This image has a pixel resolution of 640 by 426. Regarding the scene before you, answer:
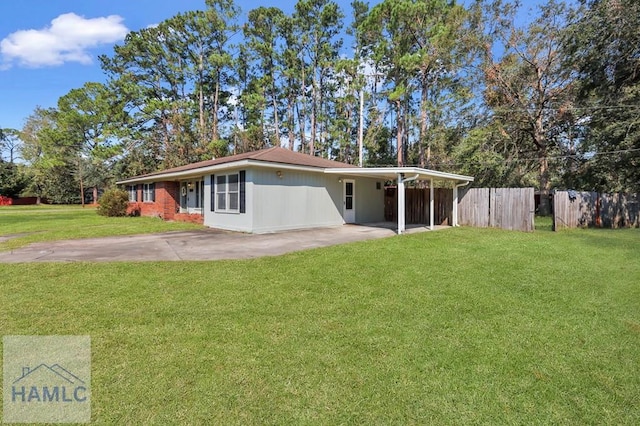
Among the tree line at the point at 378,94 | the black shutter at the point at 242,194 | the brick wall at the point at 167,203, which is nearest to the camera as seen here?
the black shutter at the point at 242,194

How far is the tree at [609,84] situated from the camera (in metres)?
14.5

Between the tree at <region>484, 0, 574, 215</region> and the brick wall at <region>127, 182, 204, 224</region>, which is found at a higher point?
the tree at <region>484, 0, 574, 215</region>

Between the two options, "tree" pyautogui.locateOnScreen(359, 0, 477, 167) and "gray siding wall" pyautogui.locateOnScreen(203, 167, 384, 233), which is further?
"tree" pyautogui.locateOnScreen(359, 0, 477, 167)

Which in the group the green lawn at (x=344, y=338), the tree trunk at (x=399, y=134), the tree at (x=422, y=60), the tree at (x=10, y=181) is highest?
the tree at (x=422, y=60)

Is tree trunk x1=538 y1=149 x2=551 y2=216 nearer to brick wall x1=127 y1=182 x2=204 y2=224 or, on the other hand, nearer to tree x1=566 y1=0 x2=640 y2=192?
tree x1=566 y1=0 x2=640 y2=192

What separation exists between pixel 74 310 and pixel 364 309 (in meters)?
3.54

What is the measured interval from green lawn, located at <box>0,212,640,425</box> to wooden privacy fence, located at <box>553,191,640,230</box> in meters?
7.71

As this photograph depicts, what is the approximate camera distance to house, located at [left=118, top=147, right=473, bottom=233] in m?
11.4

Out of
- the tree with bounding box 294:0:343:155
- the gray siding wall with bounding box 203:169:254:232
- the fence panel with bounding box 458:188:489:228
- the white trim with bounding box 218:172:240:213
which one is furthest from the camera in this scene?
the tree with bounding box 294:0:343:155

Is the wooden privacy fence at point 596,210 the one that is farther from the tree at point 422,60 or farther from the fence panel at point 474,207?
the tree at point 422,60

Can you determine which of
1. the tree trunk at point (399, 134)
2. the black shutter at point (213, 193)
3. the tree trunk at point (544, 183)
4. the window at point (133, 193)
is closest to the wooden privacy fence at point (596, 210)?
the tree trunk at point (544, 183)

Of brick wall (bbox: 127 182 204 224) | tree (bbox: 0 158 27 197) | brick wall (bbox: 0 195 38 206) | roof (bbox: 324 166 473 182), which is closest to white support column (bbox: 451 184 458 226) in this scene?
roof (bbox: 324 166 473 182)

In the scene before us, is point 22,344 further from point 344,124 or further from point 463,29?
point 344,124

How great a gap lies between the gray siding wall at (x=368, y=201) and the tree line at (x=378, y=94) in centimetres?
775
